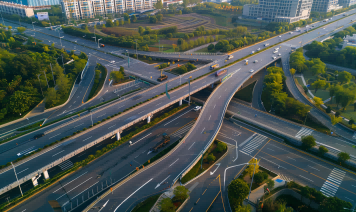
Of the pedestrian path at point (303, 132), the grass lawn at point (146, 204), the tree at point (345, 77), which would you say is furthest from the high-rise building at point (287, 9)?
the grass lawn at point (146, 204)

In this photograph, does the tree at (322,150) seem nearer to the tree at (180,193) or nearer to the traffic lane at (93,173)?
the tree at (180,193)

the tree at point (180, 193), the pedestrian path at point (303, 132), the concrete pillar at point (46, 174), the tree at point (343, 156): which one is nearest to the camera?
the tree at point (180, 193)

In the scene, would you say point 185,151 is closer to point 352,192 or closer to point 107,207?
point 107,207

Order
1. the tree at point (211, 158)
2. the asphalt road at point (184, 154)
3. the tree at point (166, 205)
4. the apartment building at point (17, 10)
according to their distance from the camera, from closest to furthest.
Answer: the tree at point (166, 205) < the asphalt road at point (184, 154) < the tree at point (211, 158) < the apartment building at point (17, 10)

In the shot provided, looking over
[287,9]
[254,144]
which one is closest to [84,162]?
[254,144]

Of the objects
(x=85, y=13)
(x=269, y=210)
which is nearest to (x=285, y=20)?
(x=85, y=13)

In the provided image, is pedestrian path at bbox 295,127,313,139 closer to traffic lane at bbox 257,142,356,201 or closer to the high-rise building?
traffic lane at bbox 257,142,356,201
